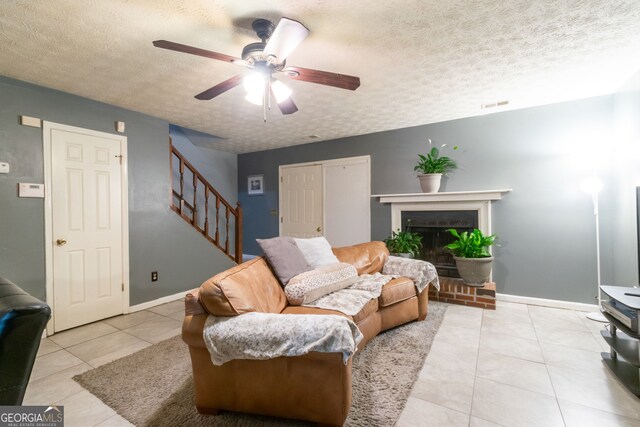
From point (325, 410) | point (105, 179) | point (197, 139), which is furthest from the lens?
Answer: point (197, 139)

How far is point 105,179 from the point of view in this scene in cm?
309

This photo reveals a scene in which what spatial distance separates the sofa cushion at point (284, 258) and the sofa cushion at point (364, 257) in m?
0.67

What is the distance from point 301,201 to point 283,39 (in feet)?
11.8

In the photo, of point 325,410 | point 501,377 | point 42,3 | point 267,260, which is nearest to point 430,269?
point 501,377

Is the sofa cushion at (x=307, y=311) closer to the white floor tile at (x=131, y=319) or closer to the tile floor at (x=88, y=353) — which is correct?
the tile floor at (x=88, y=353)

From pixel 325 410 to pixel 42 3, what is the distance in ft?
9.00

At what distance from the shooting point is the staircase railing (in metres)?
4.10

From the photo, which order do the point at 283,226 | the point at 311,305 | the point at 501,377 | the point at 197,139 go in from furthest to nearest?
the point at 283,226 < the point at 197,139 < the point at 311,305 < the point at 501,377

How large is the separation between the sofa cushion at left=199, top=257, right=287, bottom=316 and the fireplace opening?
2.60 m

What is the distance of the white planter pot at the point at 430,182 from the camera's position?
3662 mm

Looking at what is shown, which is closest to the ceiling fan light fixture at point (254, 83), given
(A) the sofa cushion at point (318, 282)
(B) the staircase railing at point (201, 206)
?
(A) the sofa cushion at point (318, 282)

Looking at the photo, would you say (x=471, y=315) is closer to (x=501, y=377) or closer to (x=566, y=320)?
(x=566, y=320)

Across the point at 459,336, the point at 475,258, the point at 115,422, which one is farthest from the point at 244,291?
the point at 475,258

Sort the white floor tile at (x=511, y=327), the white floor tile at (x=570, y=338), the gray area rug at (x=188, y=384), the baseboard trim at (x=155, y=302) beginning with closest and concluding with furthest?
the gray area rug at (x=188, y=384), the white floor tile at (x=570, y=338), the white floor tile at (x=511, y=327), the baseboard trim at (x=155, y=302)
